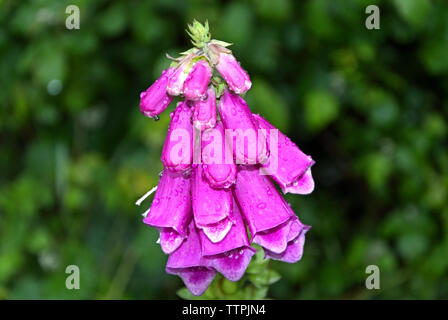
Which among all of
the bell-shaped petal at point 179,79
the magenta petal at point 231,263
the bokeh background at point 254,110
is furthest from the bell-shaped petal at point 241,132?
the bokeh background at point 254,110

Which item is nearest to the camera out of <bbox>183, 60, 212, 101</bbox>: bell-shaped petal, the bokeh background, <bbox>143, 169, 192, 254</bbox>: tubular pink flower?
<bbox>183, 60, 212, 101</bbox>: bell-shaped petal

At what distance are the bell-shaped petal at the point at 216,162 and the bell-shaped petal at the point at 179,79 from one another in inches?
4.1

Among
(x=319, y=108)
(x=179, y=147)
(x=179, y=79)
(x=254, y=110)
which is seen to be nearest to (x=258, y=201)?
(x=179, y=147)

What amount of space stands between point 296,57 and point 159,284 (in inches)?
56.7

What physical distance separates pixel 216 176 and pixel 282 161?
20 cm

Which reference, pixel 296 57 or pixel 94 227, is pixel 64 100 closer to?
pixel 94 227

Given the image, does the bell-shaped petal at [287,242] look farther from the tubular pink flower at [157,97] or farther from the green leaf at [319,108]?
the green leaf at [319,108]

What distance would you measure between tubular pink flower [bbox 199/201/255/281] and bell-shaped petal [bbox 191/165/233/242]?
0.02 metres

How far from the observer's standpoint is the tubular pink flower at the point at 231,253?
1.16m

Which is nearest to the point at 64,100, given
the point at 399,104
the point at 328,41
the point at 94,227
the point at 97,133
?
the point at 97,133

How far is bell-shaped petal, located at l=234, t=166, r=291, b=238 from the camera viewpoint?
3.91 feet

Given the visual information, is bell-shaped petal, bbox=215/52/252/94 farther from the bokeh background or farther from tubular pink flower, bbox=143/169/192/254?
the bokeh background

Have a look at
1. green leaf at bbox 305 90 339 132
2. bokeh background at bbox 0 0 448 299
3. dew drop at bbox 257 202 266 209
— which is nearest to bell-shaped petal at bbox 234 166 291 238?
dew drop at bbox 257 202 266 209

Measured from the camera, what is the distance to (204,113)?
3.68 ft
